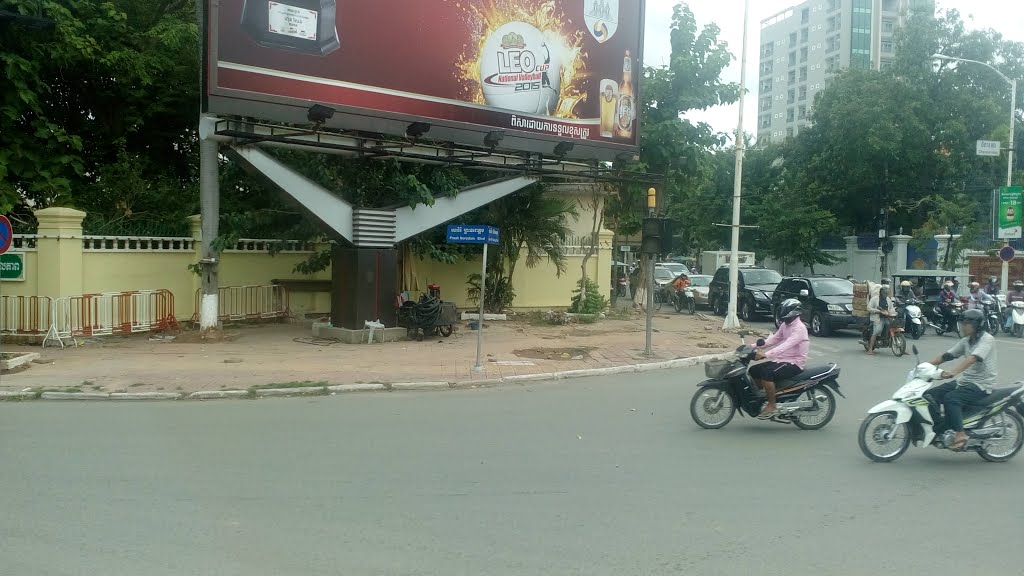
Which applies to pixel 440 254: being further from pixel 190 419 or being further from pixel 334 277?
pixel 190 419

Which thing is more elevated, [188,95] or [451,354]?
[188,95]

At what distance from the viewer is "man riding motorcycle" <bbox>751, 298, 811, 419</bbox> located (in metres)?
9.30

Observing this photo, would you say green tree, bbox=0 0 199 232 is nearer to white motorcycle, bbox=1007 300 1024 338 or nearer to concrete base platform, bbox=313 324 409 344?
concrete base platform, bbox=313 324 409 344

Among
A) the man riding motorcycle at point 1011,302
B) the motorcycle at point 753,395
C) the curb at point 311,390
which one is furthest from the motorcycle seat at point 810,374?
the man riding motorcycle at point 1011,302

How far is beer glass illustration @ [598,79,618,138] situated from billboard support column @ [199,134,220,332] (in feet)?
30.7

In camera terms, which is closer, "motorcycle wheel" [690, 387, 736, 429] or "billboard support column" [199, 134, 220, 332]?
"motorcycle wheel" [690, 387, 736, 429]

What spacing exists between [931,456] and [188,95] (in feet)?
64.6

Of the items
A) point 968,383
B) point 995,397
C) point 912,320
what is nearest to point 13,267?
point 968,383

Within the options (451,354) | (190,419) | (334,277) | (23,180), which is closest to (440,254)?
(334,277)

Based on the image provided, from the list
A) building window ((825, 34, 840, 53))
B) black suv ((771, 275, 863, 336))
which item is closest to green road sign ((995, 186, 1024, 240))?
black suv ((771, 275, 863, 336))

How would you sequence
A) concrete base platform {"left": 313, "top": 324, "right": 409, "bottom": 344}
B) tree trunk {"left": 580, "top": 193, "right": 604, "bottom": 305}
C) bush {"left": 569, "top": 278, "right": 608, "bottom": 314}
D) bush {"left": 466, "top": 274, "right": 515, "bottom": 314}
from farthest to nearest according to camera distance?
tree trunk {"left": 580, "top": 193, "right": 604, "bottom": 305} → bush {"left": 569, "top": 278, "right": 608, "bottom": 314} → bush {"left": 466, "top": 274, "right": 515, "bottom": 314} → concrete base platform {"left": 313, "top": 324, "right": 409, "bottom": 344}

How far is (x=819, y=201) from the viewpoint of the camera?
4938cm

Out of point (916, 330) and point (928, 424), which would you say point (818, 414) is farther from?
point (916, 330)

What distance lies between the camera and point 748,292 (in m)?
26.9
